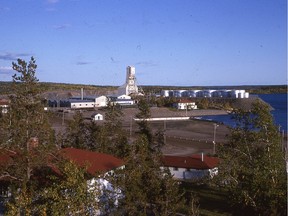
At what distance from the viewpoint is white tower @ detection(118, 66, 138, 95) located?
12281 cm

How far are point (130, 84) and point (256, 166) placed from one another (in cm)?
11008

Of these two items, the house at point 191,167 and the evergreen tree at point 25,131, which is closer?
the evergreen tree at point 25,131

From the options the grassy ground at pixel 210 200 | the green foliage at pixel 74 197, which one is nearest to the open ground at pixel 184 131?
the grassy ground at pixel 210 200

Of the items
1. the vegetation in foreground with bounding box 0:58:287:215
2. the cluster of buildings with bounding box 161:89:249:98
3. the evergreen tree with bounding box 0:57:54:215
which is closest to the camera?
the vegetation in foreground with bounding box 0:58:287:215

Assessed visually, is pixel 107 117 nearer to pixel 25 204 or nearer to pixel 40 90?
pixel 40 90

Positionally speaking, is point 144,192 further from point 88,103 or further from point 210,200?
point 88,103

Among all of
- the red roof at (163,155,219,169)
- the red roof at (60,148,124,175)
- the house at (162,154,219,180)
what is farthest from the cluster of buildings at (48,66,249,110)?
the red roof at (60,148,124,175)

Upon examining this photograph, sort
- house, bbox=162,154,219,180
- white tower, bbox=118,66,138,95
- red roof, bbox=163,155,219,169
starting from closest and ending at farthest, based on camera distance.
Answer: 1. house, bbox=162,154,219,180
2. red roof, bbox=163,155,219,169
3. white tower, bbox=118,66,138,95

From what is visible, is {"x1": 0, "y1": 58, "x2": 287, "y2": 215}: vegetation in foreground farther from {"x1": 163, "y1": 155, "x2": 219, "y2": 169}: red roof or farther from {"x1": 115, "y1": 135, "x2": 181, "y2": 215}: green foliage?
{"x1": 163, "y1": 155, "x2": 219, "y2": 169}: red roof

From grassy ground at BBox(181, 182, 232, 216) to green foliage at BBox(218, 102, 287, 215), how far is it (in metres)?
2.35

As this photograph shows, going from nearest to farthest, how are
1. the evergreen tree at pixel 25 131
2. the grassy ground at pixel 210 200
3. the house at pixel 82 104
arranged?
the evergreen tree at pixel 25 131 < the grassy ground at pixel 210 200 < the house at pixel 82 104

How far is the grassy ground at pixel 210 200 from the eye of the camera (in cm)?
1864

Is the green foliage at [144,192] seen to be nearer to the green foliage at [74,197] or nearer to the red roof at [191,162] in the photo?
the green foliage at [74,197]

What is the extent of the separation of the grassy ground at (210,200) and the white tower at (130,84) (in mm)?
98366
